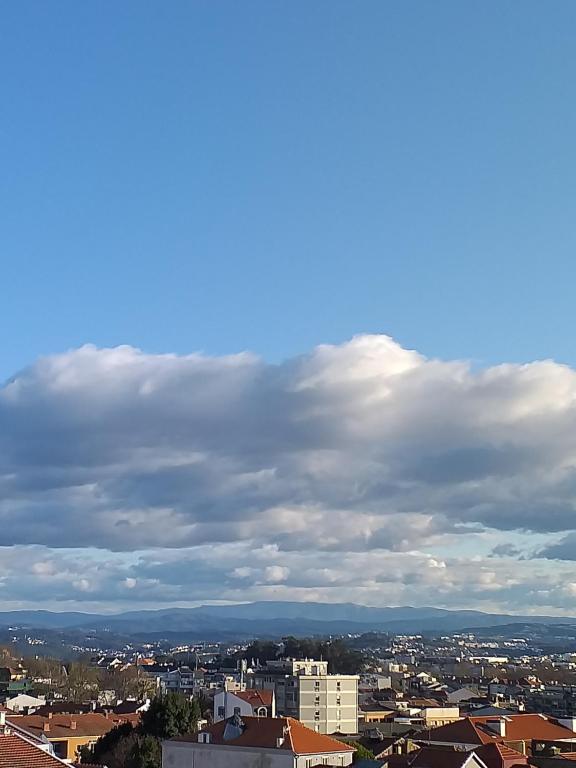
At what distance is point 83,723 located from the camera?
70.8 m

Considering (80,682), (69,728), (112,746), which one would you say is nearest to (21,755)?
(112,746)

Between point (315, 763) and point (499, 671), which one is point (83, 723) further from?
point (499, 671)

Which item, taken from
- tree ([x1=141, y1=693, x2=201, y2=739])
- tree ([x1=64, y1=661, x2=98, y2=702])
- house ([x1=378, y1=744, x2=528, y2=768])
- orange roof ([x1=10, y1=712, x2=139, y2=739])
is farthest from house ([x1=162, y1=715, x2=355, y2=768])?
tree ([x1=64, y1=661, x2=98, y2=702])

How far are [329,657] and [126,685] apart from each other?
28.0 meters

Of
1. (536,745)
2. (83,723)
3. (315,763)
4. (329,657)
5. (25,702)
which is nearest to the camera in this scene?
(315,763)

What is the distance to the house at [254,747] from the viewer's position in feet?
157

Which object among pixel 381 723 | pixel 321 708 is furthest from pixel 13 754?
pixel 321 708

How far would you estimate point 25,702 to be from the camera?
9656 centimetres

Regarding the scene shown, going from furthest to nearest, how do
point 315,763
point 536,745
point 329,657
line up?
1. point 329,657
2. point 536,745
3. point 315,763

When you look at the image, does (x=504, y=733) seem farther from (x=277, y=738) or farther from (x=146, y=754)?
(x=146, y=754)

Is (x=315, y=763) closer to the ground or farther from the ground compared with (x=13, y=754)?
closer to the ground

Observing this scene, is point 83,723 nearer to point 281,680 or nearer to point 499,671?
point 281,680

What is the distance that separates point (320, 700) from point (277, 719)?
42124 millimetres

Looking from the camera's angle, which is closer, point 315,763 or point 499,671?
point 315,763
